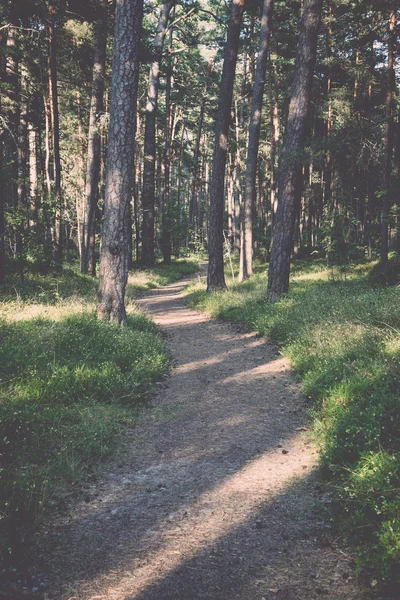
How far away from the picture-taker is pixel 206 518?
11.2 feet

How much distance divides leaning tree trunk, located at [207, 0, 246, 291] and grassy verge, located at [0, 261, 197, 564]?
271 inches

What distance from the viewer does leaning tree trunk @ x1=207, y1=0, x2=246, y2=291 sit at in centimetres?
1470

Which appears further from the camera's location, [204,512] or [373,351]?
[373,351]

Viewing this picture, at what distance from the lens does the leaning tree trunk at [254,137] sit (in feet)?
51.6

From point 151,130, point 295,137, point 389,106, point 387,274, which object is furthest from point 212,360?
point 151,130

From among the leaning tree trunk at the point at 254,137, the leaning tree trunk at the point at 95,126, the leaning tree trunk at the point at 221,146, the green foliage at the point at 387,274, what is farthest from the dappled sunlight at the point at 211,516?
the leaning tree trunk at the point at 95,126

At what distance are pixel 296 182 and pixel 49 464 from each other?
10.2 m

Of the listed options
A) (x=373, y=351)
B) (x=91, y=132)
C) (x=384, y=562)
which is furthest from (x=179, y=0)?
(x=384, y=562)

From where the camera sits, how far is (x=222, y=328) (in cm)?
1173

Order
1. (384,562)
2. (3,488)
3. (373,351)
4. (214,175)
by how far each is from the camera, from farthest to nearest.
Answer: (214,175) → (373,351) → (3,488) → (384,562)

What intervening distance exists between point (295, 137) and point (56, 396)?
9.98 meters

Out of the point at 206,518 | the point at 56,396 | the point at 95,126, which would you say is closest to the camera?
the point at 206,518

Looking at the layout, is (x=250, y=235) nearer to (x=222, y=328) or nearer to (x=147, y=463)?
(x=222, y=328)

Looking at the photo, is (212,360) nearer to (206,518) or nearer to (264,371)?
(264,371)
